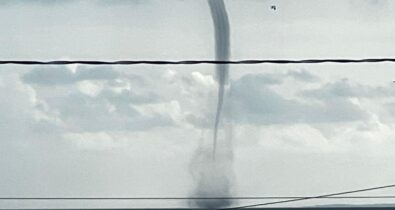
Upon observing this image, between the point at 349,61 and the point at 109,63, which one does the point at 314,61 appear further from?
the point at 109,63

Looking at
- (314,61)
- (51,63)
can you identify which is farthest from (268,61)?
(51,63)

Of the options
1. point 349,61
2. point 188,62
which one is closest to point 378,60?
point 349,61

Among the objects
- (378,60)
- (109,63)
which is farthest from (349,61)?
(109,63)

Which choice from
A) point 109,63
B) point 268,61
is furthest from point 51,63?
point 268,61

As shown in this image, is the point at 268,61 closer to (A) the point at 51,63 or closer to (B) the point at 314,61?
(B) the point at 314,61

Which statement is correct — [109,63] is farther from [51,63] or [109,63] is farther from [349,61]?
[349,61]

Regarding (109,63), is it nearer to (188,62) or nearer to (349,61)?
(188,62)
